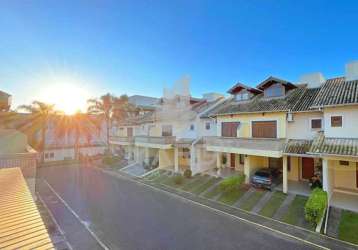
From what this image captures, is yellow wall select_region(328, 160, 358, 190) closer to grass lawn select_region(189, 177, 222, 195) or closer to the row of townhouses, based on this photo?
the row of townhouses

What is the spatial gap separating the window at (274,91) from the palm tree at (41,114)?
35836mm

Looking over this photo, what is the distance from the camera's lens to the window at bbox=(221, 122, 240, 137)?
880 inches

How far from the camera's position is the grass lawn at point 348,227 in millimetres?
11578

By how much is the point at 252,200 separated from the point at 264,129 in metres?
6.72

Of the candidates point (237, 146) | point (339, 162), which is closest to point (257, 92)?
point (237, 146)

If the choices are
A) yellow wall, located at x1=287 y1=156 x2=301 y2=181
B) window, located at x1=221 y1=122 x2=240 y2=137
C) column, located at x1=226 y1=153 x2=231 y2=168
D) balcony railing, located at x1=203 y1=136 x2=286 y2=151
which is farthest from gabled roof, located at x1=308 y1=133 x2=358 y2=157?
column, located at x1=226 y1=153 x2=231 y2=168

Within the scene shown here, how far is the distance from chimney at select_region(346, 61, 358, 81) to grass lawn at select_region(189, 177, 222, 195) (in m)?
14.4

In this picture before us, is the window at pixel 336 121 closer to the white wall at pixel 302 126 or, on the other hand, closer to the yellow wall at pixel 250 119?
the white wall at pixel 302 126

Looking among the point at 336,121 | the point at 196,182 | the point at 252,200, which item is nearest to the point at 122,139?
the point at 196,182

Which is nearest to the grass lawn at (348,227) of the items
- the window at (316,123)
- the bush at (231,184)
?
the window at (316,123)

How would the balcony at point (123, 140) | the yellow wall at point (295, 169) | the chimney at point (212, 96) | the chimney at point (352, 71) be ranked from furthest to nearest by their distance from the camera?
the balcony at point (123, 140), the chimney at point (212, 96), the yellow wall at point (295, 169), the chimney at point (352, 71)

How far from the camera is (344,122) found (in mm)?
15367

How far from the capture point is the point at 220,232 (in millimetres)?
12695

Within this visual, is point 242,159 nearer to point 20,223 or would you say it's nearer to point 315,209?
point 315,209
